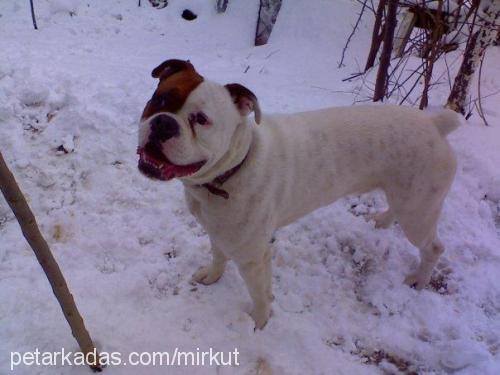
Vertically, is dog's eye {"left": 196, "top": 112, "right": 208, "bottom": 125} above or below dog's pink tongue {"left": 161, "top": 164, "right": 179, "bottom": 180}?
above

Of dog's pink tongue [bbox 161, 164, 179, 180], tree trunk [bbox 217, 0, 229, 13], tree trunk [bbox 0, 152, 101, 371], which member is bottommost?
tree trunk [bbox 0, 152, 101, 371]

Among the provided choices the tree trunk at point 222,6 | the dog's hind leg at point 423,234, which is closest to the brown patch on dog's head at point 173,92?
the dog's hind leg at point 423,234

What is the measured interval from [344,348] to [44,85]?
342cm

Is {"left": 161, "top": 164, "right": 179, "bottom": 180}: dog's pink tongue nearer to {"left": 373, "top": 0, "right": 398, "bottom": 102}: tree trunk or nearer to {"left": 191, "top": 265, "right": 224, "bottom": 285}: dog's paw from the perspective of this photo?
{"left": 191, "top": 265, "right": 224, "bottom": 285}: dog's paw

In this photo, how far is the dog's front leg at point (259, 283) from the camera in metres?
2.41

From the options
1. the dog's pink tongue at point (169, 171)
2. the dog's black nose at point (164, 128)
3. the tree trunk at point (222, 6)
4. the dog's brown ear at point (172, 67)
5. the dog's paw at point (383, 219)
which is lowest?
the dog's paw at point (383, 219)

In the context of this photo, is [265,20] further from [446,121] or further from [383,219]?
[446,121]

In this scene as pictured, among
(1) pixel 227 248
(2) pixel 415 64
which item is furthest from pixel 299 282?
(2) pixel 415 64

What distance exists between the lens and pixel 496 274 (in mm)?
3092

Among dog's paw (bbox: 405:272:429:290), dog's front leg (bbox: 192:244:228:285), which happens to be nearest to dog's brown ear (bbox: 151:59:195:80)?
dog's front leg (bbox: 192:244:228:285)

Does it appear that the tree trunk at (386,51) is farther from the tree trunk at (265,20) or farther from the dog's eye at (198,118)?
the dog's eye at (198,118)

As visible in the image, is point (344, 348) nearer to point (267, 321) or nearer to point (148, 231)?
point (267, 321)

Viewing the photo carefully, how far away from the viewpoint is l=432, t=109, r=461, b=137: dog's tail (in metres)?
2.52

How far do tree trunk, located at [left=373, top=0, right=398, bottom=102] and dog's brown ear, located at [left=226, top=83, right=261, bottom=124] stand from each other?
2735 millimetres
